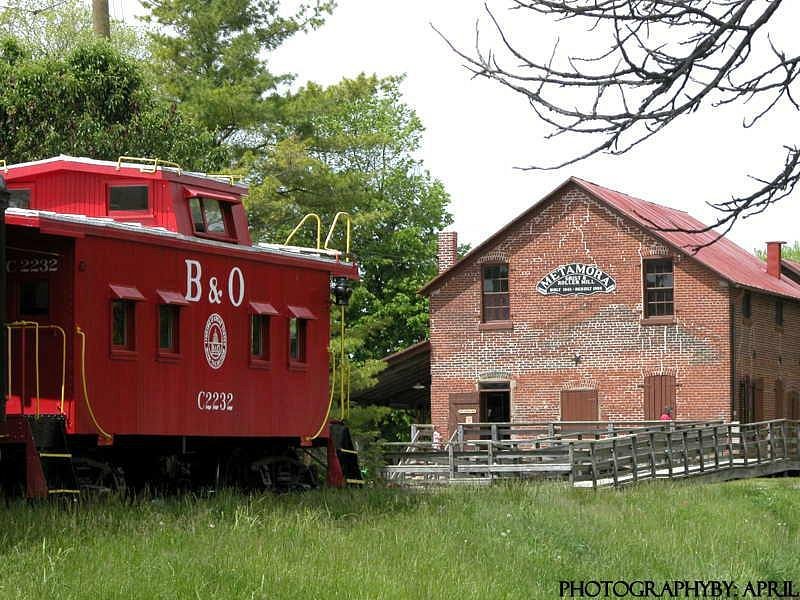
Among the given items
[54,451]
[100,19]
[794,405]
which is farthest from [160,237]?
[794,405]

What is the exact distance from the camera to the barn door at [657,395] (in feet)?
139

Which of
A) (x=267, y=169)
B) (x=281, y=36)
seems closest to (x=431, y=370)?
(x=267, y=169)

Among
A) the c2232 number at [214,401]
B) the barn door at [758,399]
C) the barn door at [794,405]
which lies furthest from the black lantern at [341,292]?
the barn door at [794,405]

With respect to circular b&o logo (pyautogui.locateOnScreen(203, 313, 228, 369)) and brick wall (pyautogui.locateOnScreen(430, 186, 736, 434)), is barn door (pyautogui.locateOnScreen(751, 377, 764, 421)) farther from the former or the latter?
circular b&o logo (pyautogui.locateOnScreen(203, 313, 228, 369))

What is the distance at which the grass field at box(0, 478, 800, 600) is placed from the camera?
12289 millimetres

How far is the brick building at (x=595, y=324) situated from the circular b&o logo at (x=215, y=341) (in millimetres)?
23495

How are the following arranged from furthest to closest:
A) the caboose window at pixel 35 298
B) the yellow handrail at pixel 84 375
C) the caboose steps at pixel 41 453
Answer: the caboose window at pixel 35 298 < the yellow handrail at pixel 84 375 < the caboose steps at pixel 41 453

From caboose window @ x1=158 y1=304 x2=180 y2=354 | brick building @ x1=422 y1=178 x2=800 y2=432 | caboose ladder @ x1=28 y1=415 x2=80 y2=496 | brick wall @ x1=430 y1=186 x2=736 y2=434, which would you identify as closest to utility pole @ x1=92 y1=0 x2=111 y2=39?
brick building @ x1=422 y1=178 x2=800 y2=432

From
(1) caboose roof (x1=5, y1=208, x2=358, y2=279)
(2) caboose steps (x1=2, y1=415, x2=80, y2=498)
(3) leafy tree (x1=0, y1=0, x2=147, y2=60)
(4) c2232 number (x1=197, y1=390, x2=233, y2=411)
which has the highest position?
(3) leafy tree (x1=0, y1=0, x2=147, y2=60)

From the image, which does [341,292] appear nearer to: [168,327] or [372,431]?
[168,327]

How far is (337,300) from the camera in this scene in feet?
74.4

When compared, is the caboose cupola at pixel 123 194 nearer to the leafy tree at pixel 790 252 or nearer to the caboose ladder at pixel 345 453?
the caboose ladder at pixel 345 453

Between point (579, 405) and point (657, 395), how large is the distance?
235cm

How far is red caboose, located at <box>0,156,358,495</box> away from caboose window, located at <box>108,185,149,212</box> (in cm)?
1
